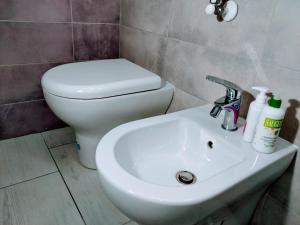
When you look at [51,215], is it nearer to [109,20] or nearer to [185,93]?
[185,93]

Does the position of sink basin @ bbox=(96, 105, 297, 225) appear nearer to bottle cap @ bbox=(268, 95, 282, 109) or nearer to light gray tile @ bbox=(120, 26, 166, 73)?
bottle cap @ bbox=(268, 95, 282, 109)

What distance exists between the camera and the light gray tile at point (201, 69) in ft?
2.39

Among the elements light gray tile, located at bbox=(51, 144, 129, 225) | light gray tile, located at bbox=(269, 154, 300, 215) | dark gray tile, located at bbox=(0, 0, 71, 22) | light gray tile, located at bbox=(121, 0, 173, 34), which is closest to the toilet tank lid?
light gray tile, located at bbox=(121, 0, 173, 34)

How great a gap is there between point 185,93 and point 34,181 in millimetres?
762

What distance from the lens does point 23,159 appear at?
3.90ft

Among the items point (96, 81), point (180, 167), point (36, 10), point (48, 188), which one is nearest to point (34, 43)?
point (36, 10)

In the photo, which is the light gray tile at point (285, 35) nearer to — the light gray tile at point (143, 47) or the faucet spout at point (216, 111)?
the faucet spout at point (216, 111)

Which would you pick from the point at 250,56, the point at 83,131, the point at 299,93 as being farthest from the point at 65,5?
the point at 299,93

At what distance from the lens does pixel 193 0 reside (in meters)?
0.86

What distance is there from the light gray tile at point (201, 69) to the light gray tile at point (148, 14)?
100 millimetres

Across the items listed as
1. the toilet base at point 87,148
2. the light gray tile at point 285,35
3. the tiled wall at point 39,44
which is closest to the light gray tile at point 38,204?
the toilet base at point 87,148

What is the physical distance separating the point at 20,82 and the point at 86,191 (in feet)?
2.12

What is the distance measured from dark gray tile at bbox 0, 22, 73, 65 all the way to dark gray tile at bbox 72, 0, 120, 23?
0.29 feet

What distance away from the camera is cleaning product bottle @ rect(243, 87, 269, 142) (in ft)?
1.89
